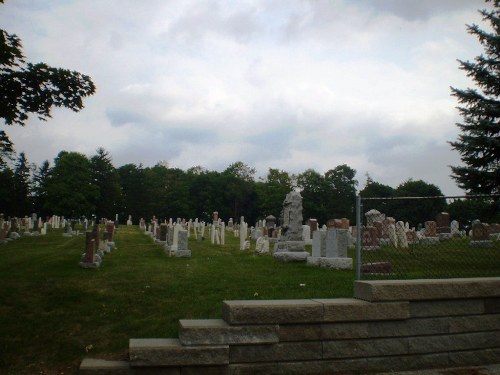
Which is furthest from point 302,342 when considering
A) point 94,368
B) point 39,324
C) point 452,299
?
point 39,324

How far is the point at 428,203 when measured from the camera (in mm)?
7316

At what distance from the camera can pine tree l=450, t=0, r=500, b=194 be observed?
14.6m

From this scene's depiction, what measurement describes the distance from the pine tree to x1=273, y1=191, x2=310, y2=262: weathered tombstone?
5715 mm

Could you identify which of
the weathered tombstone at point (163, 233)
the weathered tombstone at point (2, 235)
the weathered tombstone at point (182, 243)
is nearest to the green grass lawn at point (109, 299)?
the weathered tombstone at point (182, 243)

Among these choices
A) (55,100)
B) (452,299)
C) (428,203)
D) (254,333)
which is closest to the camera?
(254,333)

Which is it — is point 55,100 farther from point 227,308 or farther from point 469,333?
point 469,333

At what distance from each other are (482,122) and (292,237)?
7.50 meters

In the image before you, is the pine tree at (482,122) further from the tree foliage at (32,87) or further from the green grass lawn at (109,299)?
the tree foliage at (32,87)

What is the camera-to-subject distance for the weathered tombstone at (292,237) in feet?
52.2

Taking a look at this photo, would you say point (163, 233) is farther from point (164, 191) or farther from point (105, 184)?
point (164, 191)

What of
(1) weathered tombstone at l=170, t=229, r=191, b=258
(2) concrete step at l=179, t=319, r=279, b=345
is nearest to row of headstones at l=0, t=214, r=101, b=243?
(1) weathered tombstone at l=170, t=229, r=191, b=258

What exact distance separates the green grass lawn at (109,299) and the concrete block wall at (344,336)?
4.14ft

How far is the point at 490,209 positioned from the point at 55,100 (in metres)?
9.25

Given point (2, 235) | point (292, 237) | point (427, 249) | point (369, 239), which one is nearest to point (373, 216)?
point (292, 237)
